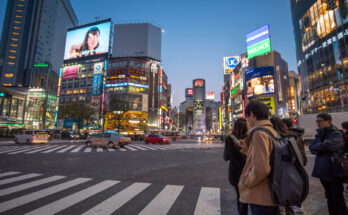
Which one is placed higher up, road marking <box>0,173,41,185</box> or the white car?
the white car

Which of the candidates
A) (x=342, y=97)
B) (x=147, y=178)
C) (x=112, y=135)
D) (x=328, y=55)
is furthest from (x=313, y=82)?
(x=147, y=178)

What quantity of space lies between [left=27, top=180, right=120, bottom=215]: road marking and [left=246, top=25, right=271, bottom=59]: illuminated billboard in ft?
173

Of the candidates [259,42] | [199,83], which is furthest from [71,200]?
[199,83]

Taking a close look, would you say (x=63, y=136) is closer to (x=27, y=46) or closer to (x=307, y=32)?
(x=307, y=32)

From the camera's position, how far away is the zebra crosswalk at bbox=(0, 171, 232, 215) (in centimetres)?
365

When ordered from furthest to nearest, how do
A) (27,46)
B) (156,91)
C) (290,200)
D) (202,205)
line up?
1. (27,46)
2. (156,91)
3. (202,205)
4. (290,200)

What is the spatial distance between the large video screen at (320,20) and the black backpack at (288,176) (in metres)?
44.9

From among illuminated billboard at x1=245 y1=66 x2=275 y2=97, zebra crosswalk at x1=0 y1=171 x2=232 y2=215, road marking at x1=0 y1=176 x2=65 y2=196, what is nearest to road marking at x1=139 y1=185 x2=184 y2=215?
zebra crosswalk at x1=0 y1=171 x2=232 y2=215

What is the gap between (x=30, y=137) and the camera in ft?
72.2

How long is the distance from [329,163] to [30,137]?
2741cm

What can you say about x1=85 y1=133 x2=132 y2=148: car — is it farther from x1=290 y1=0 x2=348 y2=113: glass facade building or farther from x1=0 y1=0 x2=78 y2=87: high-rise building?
x1=0 y1=0 x2=78 y2=87: high-rise building

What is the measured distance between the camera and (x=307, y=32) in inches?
1722

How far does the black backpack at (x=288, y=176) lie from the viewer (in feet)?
5.32

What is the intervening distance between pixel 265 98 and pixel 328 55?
14514 mm
